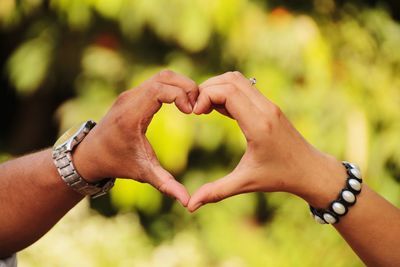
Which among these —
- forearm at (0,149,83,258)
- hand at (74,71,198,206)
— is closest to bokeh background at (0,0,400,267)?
forearm at (0,149,83,258)

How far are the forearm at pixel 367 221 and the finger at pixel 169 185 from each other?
0.73 feet

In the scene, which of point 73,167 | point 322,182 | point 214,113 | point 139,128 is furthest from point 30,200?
point 214,113

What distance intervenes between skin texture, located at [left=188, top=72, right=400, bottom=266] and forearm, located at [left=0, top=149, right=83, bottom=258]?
373 millimetres

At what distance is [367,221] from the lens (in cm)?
138

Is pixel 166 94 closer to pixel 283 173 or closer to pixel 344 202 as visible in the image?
pixel 283 173

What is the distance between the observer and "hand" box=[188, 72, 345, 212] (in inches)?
51.4

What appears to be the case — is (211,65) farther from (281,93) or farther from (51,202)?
(51,202)

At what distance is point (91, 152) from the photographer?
1.48 m

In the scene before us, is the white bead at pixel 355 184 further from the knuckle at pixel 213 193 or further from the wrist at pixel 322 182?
the knuckle at pixel 213 193

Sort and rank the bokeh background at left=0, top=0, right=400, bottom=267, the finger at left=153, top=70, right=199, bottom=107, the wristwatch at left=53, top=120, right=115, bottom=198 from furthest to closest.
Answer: the bokeh background at left=0, top=0, right=400, bottom=267, the wristwatch at left=53, top=120, right=115, bottom=198, the finger at left=153, top=70, right=199, bottom=107

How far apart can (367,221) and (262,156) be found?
23cm

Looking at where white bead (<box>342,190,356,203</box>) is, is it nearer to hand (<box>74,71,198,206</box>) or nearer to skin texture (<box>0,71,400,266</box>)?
skin texture (<box>0,71,400,266</box>)

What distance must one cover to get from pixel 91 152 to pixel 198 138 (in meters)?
2.25

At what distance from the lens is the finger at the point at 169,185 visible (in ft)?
4.25
